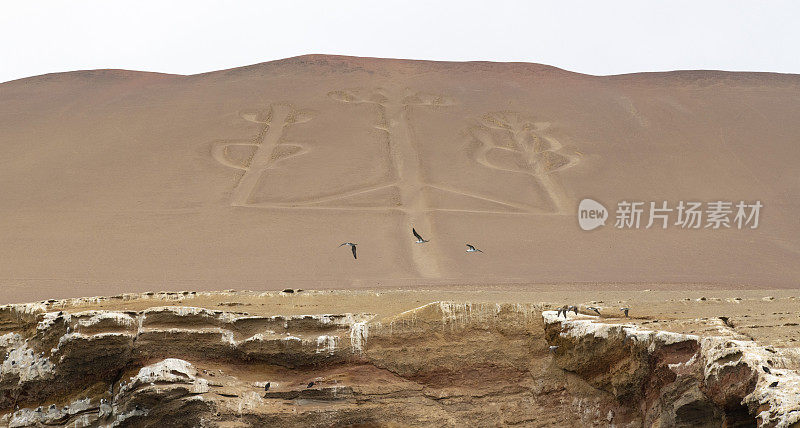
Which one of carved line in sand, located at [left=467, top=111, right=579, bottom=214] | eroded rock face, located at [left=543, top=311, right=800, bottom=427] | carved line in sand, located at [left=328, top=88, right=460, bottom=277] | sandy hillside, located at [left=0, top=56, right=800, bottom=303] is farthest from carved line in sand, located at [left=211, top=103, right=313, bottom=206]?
eroded rock face, located at [left=543, top=311, right=800, bottom=427]

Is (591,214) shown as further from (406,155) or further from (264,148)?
(264,148)

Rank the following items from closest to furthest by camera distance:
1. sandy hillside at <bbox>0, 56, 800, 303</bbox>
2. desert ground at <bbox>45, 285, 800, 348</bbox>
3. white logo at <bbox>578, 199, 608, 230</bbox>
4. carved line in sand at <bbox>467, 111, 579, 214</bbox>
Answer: desert ground at <bbox>45, 285, 800, 348</bbox> < sandy hillside at <bbox>0, 56, 800, 303</bbox> < white logo at <bbox>578, 199, 608, 230</bbox> < carved line in sand at <bbox>467, 111, 579, 214</bbox>

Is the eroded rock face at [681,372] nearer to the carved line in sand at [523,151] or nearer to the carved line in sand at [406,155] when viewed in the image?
the carved line in sand at [406,155]

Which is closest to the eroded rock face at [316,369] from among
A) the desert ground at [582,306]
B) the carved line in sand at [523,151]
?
the desert ground at [582,306]

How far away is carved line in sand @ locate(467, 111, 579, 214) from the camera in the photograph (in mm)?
35688

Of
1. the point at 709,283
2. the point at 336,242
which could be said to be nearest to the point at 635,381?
the point at 709,283

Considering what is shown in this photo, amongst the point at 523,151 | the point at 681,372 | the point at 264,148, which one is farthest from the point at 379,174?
the point at 681,372

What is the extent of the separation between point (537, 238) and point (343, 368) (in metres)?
21.1

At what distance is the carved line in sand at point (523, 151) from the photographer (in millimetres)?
35688

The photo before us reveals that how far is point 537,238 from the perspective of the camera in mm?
31078

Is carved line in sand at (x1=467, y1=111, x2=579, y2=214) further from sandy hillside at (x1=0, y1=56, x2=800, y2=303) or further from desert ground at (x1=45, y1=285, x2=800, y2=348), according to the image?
desert ground at (x1=45, y1=285, x2=800, y2=348)

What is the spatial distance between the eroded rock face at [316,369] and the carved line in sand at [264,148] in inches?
891

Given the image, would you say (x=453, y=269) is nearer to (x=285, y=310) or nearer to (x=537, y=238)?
(x=537, y=238)

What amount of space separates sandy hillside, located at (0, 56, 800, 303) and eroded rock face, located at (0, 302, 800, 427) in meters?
15.1
